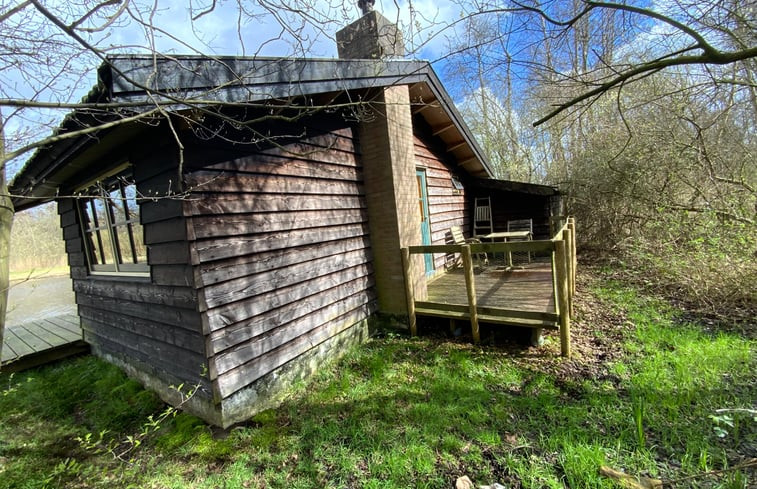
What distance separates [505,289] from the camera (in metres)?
4.83

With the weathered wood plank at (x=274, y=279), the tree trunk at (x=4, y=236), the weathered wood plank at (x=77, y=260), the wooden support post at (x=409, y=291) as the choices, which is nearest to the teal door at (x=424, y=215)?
the wooden support post at (x=409, y=291)

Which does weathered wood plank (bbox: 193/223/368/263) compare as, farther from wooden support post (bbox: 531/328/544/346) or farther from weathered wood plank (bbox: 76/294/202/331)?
wooden support post (bbox: 531/328/544/346)

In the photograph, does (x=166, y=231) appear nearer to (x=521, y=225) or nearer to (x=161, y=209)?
(x=161, y=209)

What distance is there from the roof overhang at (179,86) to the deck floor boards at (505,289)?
3.21 meters

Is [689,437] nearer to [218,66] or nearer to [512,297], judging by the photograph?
[512,297]

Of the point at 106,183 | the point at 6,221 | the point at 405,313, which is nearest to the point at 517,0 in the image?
the point at 405,313

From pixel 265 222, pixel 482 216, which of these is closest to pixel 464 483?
pixel 265 222

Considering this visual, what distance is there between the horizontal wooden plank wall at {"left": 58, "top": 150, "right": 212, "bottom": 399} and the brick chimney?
2582 mm

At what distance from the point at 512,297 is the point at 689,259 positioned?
3.17 metres

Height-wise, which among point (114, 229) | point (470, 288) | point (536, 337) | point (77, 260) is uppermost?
point (114, 229)

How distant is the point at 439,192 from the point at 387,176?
9.71 feet

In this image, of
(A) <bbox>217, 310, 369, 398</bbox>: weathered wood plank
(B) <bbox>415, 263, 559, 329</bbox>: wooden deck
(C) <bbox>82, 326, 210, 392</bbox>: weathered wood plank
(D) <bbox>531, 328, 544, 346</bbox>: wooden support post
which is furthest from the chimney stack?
(C) <bbox>82, 326, 210, 392</bbox>: weathered wood plank

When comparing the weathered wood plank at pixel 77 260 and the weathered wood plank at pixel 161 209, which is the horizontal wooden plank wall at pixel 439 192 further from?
the weathered wood plank at pixel 77 260

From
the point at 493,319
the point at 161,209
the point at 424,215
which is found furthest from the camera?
the point at 424,215
